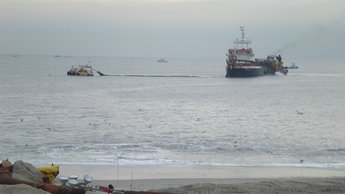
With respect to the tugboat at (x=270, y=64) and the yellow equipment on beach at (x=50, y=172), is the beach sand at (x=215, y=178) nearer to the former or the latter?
the yellow equipment on beach at (x=50, y=172)

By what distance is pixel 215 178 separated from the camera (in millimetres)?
14250

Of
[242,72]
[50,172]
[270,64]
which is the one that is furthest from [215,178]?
[270,64]

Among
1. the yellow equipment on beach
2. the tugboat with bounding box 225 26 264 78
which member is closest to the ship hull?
the tugboat with bounding box 225 26 264 78

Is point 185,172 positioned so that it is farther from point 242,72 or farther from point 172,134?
point 242,72

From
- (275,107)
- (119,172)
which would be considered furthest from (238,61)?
(119,172)

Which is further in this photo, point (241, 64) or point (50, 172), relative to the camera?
point (241, 64)

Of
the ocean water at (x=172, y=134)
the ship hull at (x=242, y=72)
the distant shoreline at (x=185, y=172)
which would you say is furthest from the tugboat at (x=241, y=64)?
the distant shoreline at (x=185, y=172)

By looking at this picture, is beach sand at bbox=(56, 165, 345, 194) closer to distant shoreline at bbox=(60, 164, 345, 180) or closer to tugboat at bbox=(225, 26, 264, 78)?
distant shoreline at bbox=(60, 164, 345, 180)

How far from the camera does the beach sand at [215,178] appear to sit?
11.4m

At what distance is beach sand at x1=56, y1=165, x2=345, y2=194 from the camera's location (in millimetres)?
11430

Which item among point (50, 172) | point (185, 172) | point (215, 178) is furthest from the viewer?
point (185, 172)

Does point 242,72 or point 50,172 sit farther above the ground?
point 242,72

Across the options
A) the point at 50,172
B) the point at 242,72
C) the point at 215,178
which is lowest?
the point at 215,178

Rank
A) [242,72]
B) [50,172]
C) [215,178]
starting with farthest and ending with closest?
[242,72]
[215,178]
[50,172]
